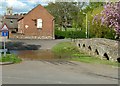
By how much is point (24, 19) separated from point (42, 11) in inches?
182

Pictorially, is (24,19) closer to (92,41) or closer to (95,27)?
(95,27)

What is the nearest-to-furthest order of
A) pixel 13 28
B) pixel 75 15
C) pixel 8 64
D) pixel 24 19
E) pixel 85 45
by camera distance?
pixel 8 64
pixel 85 45
pixel 24 19
pixel 13 28
pixel 75 15

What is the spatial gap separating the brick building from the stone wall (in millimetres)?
23414

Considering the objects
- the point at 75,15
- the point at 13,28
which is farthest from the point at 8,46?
the point at 75,15

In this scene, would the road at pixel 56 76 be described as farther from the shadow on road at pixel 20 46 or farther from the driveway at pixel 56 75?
the shadow on road at pixel 20 46

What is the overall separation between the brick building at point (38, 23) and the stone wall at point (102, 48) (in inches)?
922

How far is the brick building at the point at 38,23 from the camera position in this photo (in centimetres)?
7097

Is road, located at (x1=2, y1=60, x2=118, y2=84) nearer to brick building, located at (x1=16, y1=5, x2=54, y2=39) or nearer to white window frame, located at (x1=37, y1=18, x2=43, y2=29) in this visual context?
brick building, located at (x1=16, y1=5, x2=54, y2=39)

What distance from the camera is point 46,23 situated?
235 ft

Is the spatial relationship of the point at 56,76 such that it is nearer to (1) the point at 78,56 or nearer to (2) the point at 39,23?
(1) the point at 78,56

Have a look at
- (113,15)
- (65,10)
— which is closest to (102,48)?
(113,15)

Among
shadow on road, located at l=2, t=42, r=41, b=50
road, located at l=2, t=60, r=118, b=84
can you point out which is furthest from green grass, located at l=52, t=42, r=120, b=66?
shadow on road, located at l=2, t=42, r=41, b=50

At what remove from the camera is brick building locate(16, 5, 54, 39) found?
71.0m

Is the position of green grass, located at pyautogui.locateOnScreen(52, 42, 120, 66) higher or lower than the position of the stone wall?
lower
